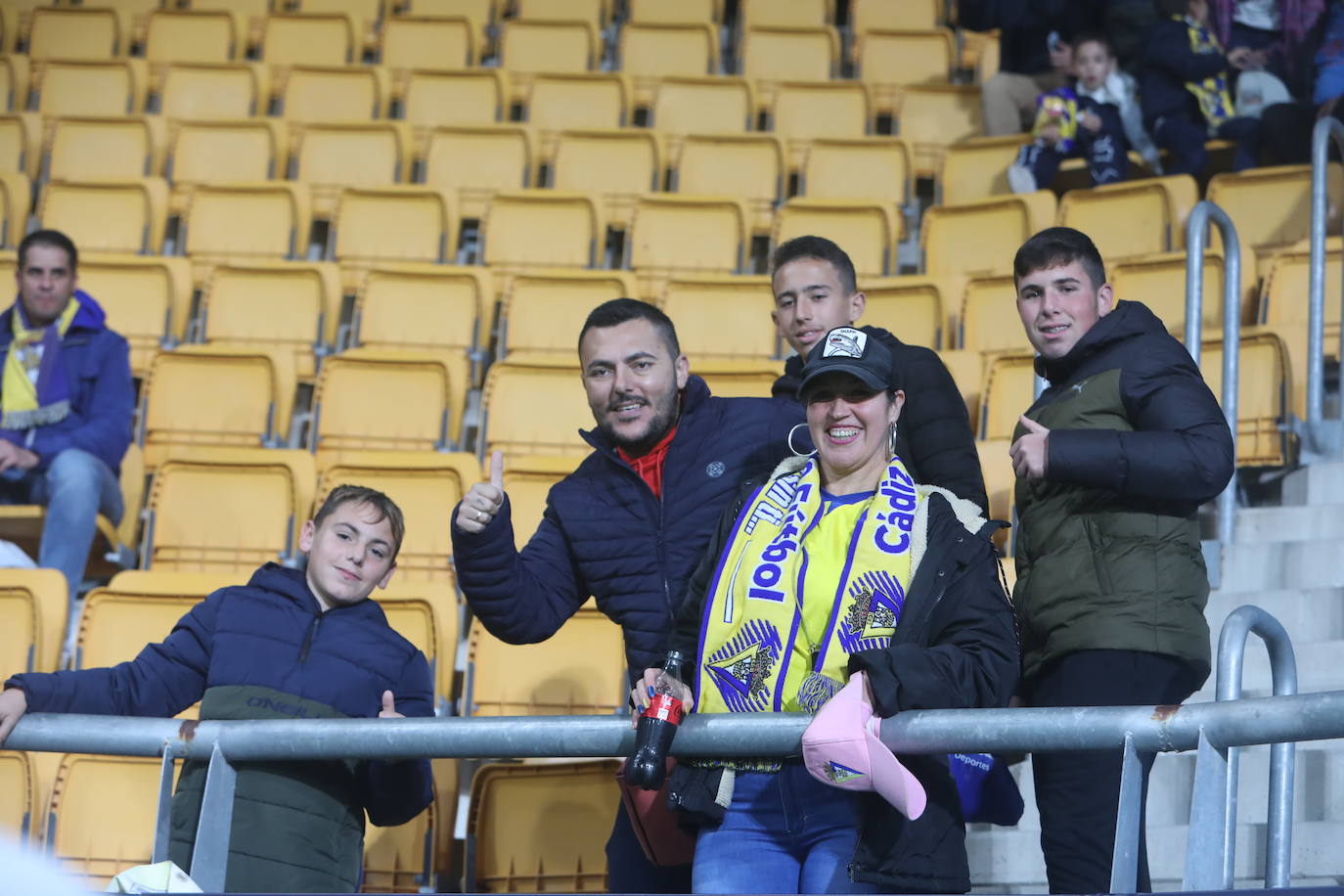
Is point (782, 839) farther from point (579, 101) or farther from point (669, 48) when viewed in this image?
point (669, 48)

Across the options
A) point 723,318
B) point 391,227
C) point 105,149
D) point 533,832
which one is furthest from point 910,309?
point 105,149

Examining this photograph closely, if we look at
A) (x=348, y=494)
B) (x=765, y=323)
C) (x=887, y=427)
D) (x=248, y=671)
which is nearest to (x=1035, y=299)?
(x=887, y=427)

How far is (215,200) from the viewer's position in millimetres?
7336

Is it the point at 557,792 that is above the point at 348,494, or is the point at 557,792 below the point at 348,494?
below

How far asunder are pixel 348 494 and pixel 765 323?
298 centimetres

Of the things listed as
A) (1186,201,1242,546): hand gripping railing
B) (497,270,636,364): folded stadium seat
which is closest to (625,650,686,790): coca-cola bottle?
(1186,201,1242,546): hand gripping railing

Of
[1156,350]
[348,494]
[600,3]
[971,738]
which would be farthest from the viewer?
[600,3]

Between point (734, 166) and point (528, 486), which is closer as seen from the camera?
point (528, 486)

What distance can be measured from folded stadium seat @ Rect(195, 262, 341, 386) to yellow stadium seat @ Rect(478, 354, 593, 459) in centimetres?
112

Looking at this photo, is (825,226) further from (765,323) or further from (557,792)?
(557,792)

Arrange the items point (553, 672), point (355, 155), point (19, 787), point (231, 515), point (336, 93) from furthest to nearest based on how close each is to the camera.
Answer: point (336, 93) < point (355, 155) < point (231, 515) < point (553, 672) < point (19, 787)

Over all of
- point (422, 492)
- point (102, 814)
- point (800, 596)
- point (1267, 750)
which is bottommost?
point (102, 814)

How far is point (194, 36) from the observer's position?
9.34m

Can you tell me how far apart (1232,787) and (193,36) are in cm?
825
